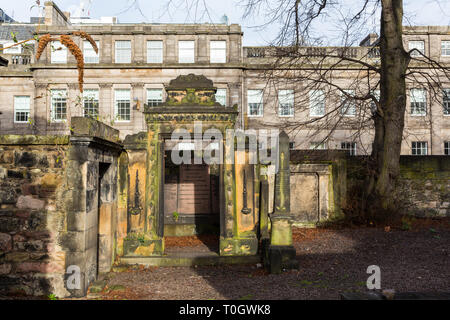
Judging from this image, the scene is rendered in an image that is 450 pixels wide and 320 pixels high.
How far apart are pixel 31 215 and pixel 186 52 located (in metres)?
20.7

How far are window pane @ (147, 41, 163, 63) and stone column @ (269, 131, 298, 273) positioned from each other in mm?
19152

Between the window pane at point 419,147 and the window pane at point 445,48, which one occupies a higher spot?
the window pane at point 445,48

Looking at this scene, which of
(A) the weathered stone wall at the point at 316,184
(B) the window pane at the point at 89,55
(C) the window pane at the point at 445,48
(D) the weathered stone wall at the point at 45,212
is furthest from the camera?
(C) the window pane at the point at 445,48

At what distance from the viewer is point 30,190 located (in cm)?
657

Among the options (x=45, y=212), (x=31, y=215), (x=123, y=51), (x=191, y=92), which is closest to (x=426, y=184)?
(x=191, y=92)

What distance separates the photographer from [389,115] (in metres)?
11.8

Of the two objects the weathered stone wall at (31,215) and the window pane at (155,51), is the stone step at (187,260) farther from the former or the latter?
the window pane at (155,51)

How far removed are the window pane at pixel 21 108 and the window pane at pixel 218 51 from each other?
13.5 meters

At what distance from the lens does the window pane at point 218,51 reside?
2533 centimetres

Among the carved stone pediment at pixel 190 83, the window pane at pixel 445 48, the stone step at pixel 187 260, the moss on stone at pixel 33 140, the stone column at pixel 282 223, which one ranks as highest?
the window pane at pixel 445 48

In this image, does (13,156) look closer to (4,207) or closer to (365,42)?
(4,207)

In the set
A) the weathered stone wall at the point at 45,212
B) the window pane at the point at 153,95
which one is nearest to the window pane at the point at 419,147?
the window pane at the point at 153,95
